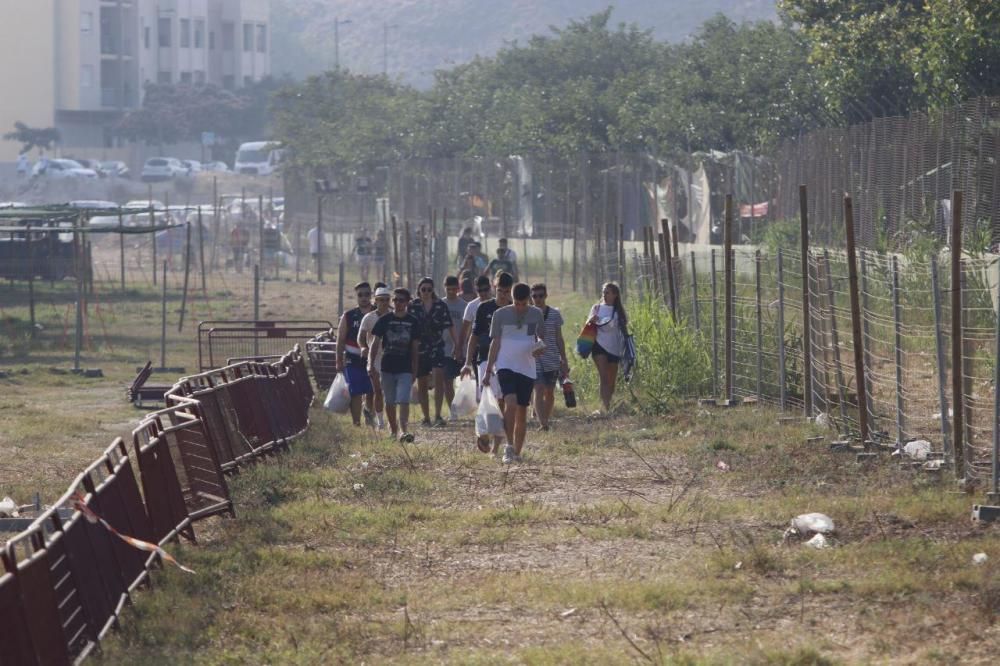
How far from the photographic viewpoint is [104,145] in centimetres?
10769

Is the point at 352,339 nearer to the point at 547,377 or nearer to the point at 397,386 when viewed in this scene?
the point at 397,386

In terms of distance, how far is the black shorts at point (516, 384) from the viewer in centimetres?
1454

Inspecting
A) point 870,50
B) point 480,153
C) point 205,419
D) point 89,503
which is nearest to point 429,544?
point 205,419

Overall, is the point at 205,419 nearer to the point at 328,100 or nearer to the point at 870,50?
the point at 870,50

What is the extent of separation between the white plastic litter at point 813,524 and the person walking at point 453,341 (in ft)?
22.5

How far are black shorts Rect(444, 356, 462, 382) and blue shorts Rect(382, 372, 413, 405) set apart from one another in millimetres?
1424

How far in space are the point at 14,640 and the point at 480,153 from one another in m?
49.4

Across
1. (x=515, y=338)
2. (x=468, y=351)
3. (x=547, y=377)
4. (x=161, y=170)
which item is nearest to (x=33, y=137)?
(x=161, y=170)

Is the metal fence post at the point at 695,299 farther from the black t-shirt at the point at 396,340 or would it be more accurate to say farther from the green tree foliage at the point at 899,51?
the green tree foliage at the point at 899,51

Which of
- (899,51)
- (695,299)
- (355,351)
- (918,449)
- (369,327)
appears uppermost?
(899,51)

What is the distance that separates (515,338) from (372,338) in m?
2.49

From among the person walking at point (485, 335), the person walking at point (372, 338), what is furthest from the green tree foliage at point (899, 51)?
the person walking at point (372, 338)

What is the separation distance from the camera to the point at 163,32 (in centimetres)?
11494

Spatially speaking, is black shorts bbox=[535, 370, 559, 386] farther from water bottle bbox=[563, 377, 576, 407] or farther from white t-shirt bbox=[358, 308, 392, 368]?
white t-shirt bbox=[358, 308, 392, 368]
